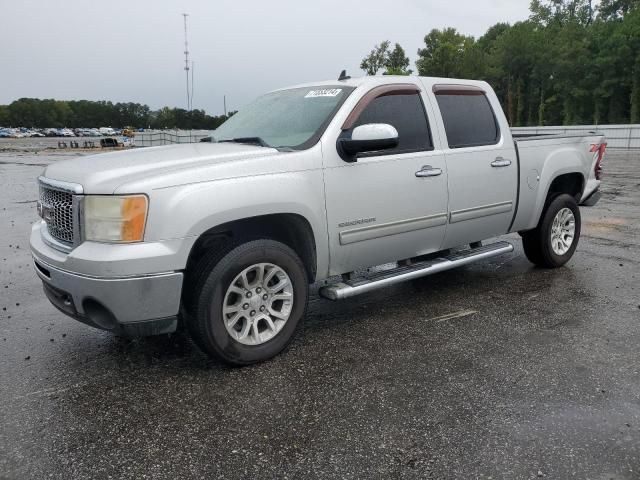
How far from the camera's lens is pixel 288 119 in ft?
14.8

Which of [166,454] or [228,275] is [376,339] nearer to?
[228,275]

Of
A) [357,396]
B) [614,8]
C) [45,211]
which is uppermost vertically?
[614,8]

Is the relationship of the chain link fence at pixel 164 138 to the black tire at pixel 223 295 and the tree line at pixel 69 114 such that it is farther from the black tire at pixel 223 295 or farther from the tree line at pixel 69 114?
Result: the tree line at pixel 69 114

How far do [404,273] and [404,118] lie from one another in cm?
129

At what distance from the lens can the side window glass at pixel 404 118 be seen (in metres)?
4.45

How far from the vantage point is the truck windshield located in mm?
4195

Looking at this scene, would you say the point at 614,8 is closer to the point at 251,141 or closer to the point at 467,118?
the point at 467,118

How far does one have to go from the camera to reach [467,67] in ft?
236

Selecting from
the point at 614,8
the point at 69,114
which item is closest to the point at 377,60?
the point at 614,8

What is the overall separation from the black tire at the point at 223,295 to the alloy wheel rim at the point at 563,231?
352cm

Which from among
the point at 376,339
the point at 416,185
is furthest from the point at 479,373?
the point at 416,185

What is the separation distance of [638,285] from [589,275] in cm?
52

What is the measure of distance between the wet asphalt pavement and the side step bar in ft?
1.30

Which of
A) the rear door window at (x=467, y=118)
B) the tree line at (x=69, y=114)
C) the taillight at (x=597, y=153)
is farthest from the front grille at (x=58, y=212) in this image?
the tree line at (x=69, y=114)
